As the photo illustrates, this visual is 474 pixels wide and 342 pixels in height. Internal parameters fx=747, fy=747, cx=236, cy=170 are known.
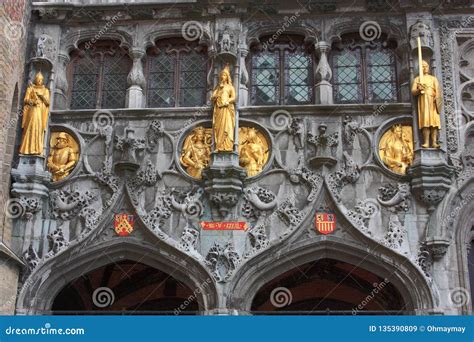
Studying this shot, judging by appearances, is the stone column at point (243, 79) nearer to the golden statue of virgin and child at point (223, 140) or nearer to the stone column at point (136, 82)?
the golden statue of virgin and child at point (223, 140)

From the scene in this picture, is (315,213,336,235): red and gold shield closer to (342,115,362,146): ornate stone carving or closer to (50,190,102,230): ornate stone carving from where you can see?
(342,115,362,146): ornate stone carving

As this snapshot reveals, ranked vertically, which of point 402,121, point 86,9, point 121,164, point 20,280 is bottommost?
point 20,280

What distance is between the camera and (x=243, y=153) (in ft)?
47.8

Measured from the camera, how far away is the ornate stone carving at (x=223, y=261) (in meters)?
13.6

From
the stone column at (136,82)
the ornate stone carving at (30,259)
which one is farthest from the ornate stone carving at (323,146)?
the ornate stone carving at (30,259)

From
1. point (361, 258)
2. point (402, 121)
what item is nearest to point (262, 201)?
point (361, 258)

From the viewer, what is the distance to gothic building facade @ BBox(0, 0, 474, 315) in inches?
541

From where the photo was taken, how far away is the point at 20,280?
1379 cm

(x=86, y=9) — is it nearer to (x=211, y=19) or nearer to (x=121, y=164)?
(x=211, y=19)

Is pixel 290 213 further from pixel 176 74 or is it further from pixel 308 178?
pixel 176 74

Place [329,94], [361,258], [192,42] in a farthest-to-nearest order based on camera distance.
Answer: [192,42]
[329,94]
[361,258]

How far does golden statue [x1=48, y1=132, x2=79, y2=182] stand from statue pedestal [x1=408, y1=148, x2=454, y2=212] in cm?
663

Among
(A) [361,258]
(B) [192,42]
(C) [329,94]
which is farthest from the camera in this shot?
(B) [192,42]

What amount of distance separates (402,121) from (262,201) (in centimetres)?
319
